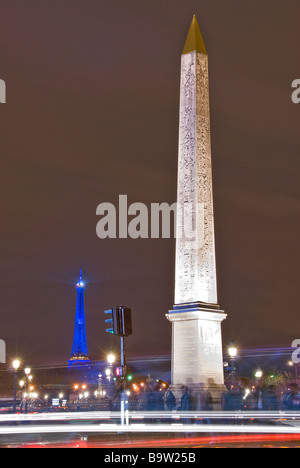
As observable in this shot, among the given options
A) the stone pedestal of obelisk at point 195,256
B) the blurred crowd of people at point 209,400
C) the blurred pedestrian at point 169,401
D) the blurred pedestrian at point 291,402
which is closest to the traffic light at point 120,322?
the blurred crowd of people at point 209,400

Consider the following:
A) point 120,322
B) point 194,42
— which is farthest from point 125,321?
point 194,42

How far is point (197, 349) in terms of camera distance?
32.9m

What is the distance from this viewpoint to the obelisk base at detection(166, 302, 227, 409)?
32750 millimetres

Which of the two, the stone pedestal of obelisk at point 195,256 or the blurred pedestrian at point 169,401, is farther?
the stone pedestal of obelisk at point 195,256

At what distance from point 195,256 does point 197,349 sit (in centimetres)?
402

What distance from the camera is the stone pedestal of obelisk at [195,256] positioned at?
108 ft

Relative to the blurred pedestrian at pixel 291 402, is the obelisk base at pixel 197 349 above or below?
above

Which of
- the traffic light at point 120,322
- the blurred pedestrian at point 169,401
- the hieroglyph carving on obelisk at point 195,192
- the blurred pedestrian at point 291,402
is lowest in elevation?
the blurred pedestrian at point 291,402

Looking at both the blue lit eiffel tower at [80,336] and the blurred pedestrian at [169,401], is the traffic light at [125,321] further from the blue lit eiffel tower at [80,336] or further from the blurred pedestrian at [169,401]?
the blue lit eiffel tower at [80,336]

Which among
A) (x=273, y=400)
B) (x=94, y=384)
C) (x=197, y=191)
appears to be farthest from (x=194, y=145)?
(x=94, y=384)

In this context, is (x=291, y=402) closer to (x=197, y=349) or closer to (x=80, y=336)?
(x=197, y=349)

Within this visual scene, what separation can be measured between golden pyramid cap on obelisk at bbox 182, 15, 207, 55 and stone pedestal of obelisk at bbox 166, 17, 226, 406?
0.26m
